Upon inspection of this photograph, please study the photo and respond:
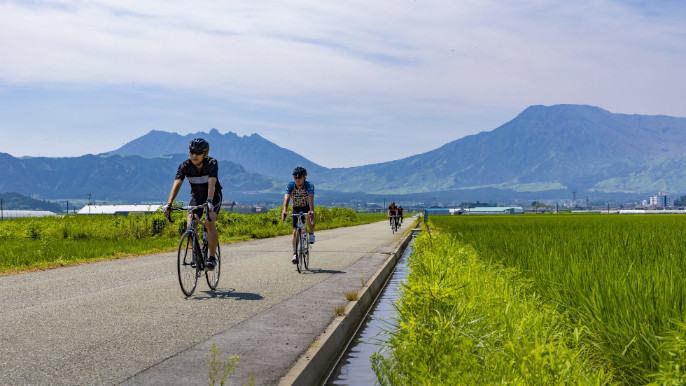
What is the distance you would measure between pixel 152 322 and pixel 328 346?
7.62 feet

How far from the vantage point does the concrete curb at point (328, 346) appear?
5.62 m

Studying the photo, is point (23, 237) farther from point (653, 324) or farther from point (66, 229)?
point (653, 324)

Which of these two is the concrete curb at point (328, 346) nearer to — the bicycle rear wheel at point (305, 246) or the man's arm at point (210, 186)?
the man's arm at point (210, 186)

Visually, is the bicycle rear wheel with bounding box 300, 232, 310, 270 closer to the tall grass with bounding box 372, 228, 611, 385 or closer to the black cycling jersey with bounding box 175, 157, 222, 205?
the black cycling jersey with bounding box 175, 157, 222, 205

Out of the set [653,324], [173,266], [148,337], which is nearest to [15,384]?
[148,337]

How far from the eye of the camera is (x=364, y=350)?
24.8 ft

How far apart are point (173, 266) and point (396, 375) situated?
34.0ft

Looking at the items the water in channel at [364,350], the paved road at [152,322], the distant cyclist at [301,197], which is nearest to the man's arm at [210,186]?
the paved road at [152,322]

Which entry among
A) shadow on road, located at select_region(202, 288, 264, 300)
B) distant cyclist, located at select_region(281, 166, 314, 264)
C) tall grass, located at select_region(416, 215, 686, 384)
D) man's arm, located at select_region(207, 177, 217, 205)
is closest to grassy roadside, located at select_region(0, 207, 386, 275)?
distant cyclist, located at select_region(281, 166, 314, 264)

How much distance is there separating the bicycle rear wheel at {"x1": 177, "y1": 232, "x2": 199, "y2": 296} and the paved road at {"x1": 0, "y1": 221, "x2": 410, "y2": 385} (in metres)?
0.21

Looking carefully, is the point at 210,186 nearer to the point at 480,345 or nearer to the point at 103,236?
the point at 480,345

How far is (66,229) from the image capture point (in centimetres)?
2756

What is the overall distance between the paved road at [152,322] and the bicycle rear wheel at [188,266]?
207 mm

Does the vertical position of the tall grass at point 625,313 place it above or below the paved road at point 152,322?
above
